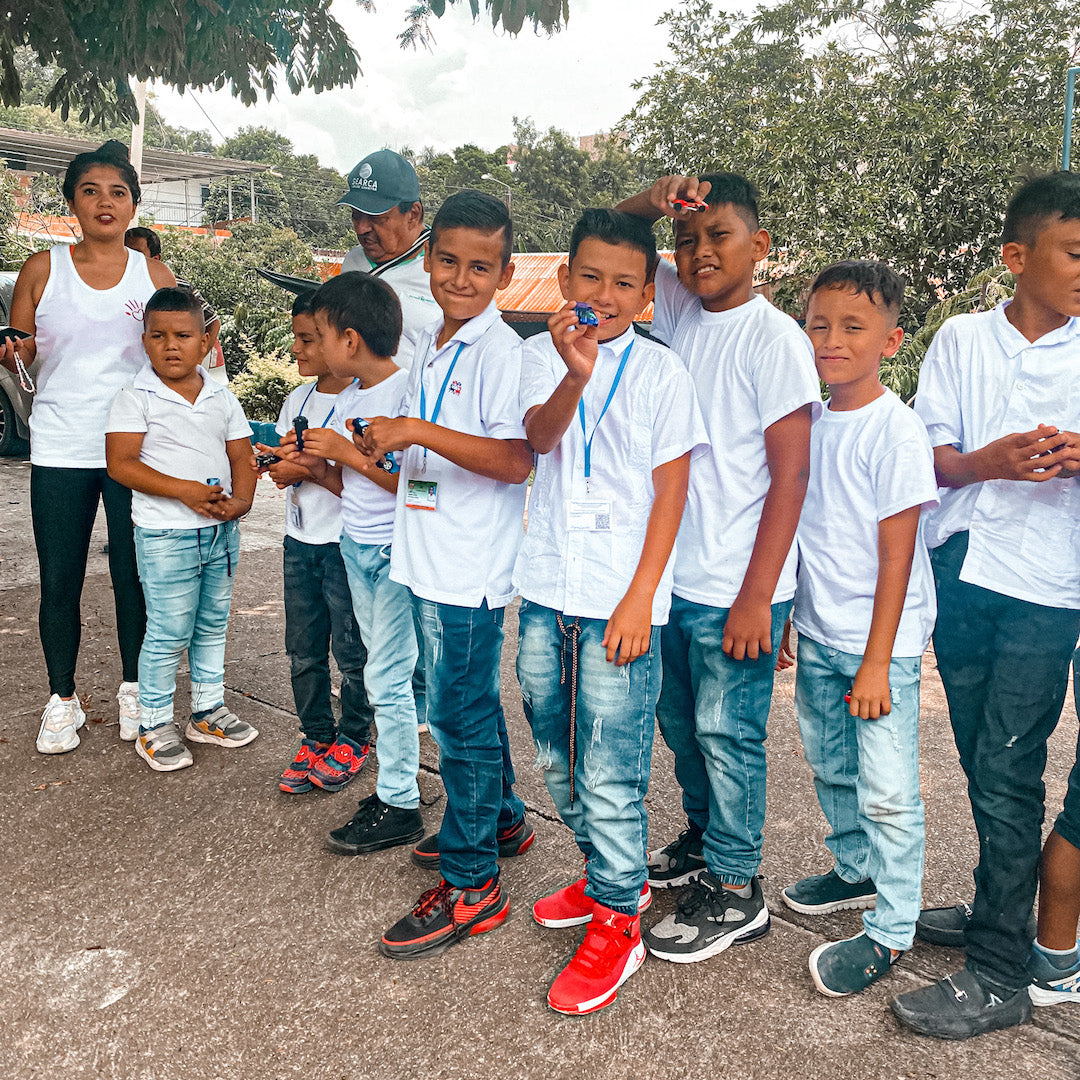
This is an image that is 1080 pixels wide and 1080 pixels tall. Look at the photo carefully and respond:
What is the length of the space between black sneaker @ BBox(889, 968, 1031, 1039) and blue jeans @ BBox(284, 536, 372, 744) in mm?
1820

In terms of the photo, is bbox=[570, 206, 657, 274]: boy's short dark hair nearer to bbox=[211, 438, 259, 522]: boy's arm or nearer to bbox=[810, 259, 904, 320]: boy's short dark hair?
bbox=[810, 259, 904, 320]: boy's short dark hair

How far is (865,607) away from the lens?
2.30 m

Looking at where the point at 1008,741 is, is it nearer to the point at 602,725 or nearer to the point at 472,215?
the point at 602,725

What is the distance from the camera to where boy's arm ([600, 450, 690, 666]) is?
2174mm

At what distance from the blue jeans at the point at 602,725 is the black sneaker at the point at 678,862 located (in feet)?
1.33

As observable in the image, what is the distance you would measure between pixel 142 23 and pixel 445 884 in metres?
3.53

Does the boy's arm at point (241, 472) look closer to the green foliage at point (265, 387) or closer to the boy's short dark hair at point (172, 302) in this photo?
the boy's short dark hair at point (172, 302)

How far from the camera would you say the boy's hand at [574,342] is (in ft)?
6.51

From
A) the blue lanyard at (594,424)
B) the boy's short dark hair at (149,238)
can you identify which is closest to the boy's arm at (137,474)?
the blue lanyard at (594,424)

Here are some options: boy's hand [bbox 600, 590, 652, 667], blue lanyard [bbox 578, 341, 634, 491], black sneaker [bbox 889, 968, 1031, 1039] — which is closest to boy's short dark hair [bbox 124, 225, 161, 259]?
blue lanyard [bbox 578, 341, 634, 491]

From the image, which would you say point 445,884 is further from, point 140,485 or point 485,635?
point 140,485

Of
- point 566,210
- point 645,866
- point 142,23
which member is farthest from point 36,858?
point 566,210

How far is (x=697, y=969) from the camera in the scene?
2.34m

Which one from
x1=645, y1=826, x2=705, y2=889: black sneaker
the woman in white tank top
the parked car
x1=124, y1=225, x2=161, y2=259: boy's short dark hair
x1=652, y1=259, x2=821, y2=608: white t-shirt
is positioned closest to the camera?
x1=652, y1=259, x2=821, y2=608: white t-shirt
